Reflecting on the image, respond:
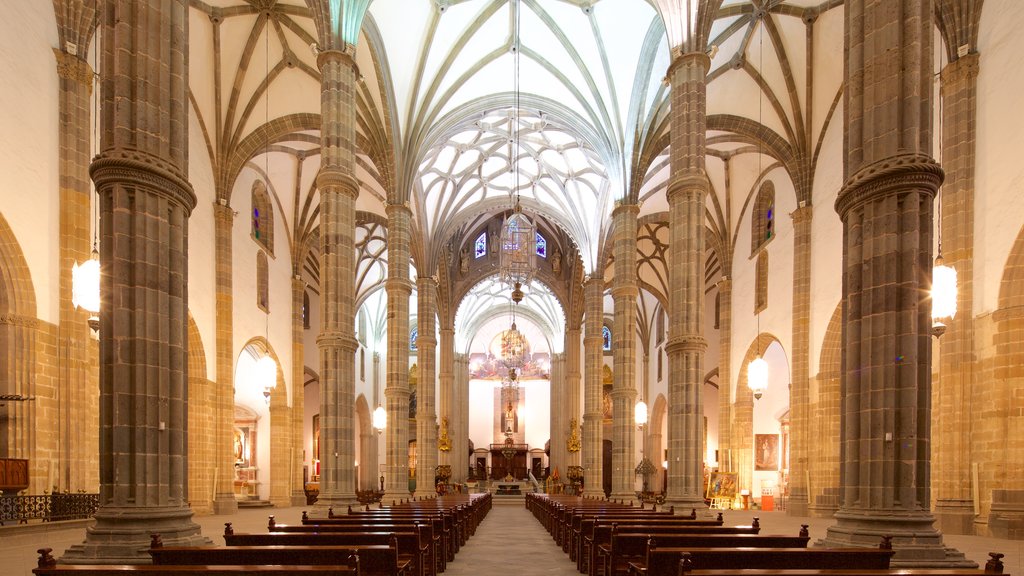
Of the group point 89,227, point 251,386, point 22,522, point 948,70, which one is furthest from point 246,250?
point 948,70

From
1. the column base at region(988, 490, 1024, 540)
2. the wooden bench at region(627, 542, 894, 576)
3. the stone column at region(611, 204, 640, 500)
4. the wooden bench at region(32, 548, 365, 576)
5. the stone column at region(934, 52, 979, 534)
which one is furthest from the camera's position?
the stone column at region(611, 204, 640, 500)

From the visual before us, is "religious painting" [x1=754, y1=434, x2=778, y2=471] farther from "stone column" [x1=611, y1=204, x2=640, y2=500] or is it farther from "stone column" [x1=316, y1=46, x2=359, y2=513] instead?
"stone column" [x1=316, y1=46, x2=359, y2=513]

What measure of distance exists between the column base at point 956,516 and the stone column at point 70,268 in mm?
17229

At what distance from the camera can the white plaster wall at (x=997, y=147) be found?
14.0m

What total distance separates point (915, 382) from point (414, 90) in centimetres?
1904

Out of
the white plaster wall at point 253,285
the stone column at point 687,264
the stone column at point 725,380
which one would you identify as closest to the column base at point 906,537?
the stone column at point 687,264

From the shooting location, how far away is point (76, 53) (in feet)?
51.0

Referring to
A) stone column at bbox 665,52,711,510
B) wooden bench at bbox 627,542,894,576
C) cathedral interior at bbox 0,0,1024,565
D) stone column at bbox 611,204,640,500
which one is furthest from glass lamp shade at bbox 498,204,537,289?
wooden bench at bbox 627,542,894,576

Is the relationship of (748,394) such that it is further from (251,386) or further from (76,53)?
(76,53)

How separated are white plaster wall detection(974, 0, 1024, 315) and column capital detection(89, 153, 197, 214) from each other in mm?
14566

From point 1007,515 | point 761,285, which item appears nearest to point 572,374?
point 761,285

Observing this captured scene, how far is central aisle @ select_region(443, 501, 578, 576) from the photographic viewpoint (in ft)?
38.2

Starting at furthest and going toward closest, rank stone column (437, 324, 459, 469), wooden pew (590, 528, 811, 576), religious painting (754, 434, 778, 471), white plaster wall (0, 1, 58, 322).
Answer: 1. stone column (437, 324, 459, 469)
2. religious painting (754, 434, 778, 471)
3. white plaster wall (0, 1, 58, 322)
4. wooden pew (590, 528, 811, 576)

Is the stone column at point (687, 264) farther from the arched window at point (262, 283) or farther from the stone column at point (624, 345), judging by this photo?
the arched window at point (262, 283)
